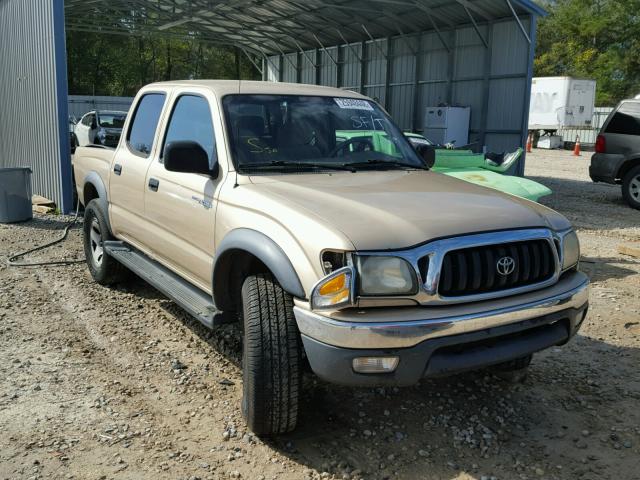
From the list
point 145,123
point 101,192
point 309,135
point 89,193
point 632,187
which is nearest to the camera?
point 309,135

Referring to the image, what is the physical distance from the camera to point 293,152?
416 centimetres

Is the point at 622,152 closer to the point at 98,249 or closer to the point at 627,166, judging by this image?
the point at 627,166

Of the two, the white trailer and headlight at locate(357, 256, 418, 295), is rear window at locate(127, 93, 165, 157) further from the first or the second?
the white trailer

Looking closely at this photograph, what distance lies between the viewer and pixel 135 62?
165 ft

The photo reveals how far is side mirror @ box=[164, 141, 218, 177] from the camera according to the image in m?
3.74

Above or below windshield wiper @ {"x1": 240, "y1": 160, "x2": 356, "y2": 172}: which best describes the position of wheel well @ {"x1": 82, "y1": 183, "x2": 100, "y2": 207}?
below

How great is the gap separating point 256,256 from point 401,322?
88 centimetres

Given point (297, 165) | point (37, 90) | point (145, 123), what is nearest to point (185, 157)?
point (297, 165)

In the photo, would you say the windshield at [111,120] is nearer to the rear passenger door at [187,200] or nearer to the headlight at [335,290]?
the rear passenger door at [187,200]

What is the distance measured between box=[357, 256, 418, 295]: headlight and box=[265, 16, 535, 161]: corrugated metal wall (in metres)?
13.9

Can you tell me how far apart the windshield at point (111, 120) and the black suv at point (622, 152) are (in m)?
12.1

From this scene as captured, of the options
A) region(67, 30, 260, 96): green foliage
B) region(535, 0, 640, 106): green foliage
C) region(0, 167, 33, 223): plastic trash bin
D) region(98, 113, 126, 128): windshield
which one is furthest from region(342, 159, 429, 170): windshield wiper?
region(535, 0, 640, 106): green foliage

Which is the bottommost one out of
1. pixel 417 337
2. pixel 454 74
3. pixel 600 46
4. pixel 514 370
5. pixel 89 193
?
pixel 514 370

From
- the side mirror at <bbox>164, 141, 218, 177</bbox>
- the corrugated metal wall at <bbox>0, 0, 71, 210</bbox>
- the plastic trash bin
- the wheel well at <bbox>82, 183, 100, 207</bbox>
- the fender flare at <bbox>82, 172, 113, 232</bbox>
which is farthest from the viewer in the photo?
the corrugated metal wall at <bbox>0, 0, 71, 210</bbox>
